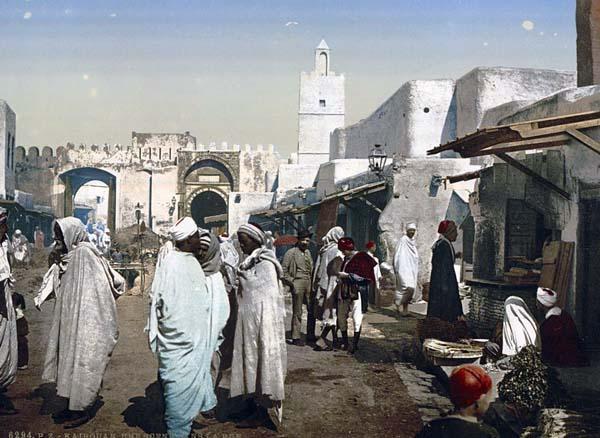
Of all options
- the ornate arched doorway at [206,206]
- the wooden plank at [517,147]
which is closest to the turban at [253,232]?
the wooden plank at [517,147]

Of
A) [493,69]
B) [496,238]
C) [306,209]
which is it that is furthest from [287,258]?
[493,69]

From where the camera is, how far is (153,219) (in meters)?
35.9

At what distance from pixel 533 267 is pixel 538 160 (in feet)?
5.18

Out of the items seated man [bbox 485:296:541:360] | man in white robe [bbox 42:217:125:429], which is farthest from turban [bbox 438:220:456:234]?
man in white robe [bbox 42:217:125:429]

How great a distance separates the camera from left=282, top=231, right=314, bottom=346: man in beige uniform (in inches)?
319

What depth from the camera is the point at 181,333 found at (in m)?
4.00

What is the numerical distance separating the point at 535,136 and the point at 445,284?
2133mm

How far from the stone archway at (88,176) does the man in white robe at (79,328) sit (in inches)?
1277

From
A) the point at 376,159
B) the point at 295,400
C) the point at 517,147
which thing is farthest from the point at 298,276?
the point at 376,159

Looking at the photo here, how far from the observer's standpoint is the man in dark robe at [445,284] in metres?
7.11

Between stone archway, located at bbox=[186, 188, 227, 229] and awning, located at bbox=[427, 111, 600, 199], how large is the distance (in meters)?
29.9

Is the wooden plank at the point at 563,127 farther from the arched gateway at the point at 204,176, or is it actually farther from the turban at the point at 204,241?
the arched gateway at the point at 204,176

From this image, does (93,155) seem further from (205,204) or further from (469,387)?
(469,387)

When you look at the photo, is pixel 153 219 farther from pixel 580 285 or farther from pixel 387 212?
pixel 580 285
